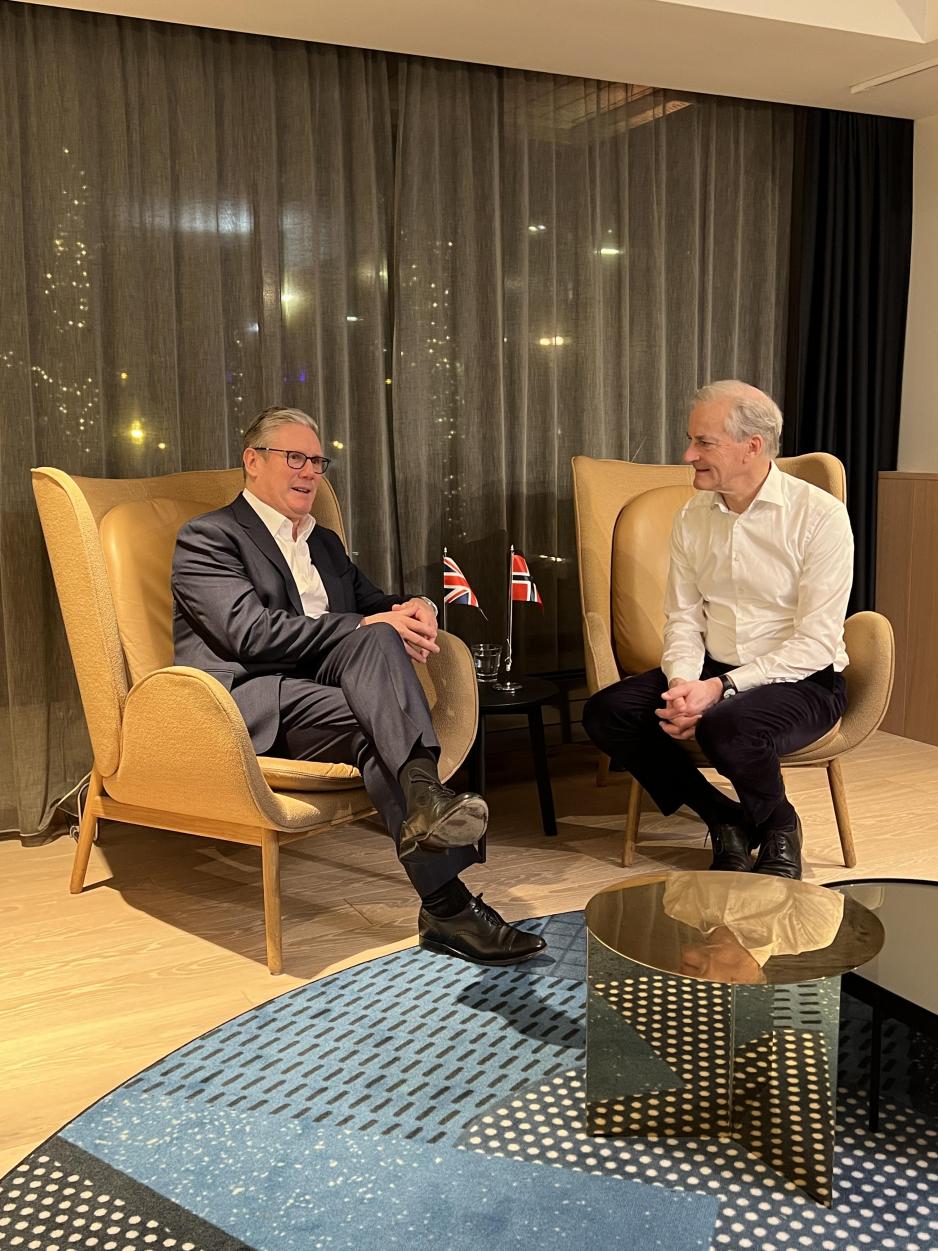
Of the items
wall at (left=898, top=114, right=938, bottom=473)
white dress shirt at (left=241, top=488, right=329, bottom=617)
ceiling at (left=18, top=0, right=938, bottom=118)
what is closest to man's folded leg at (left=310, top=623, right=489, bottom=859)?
white dress shirt at (left=241, top=488, right=329, bottom=617)

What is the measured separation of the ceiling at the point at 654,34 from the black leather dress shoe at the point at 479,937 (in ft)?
7.56

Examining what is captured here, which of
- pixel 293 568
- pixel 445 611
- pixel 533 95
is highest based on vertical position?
pixel 533 95

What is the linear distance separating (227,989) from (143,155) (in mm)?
2246

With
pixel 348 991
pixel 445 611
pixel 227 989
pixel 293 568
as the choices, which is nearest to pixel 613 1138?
pixel 348 991

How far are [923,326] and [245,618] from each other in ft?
9.86

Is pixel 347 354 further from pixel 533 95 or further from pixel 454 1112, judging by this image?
pixel 454 1112

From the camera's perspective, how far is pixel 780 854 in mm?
2768

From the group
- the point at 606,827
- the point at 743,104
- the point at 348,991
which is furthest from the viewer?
the point at 743,104

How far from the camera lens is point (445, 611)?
390 cm

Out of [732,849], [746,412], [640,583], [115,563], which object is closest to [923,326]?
[640,583]

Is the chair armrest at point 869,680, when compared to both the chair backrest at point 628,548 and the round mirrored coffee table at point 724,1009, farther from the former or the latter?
the round mirrored coffee table at point 724,1009

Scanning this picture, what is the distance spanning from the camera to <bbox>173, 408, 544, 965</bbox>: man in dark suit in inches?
96.7

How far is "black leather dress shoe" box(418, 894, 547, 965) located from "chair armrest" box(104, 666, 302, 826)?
364 mm

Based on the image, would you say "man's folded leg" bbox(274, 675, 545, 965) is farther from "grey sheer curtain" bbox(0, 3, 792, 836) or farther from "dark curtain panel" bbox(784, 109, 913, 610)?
"dark curtain panel" bbox(784, 109, 913, 610)
